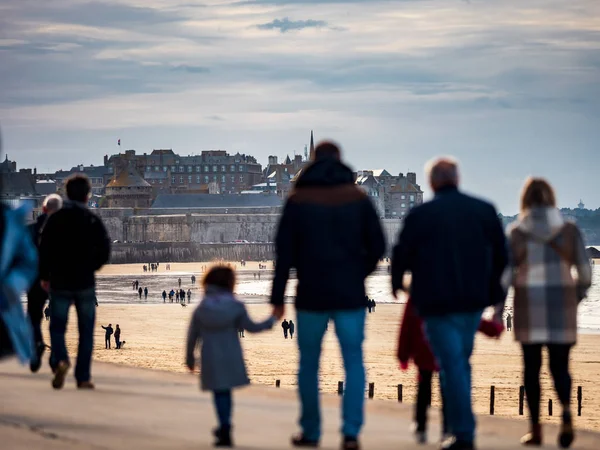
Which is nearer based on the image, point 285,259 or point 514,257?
point 285,259

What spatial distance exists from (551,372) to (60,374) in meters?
2.96

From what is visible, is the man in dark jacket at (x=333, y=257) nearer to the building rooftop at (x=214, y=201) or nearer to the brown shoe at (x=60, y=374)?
the brown shoe at (x=60, y=374)

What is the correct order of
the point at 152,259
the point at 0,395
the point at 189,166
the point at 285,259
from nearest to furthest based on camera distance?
1. the point at 285,259
2. the point at 0,395
3. the point at 152,259
4. the point at 189,166

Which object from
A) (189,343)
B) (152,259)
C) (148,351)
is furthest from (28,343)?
(152,259)

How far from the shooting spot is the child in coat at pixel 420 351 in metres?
5.52

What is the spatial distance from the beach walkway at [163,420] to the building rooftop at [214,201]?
4230 inches

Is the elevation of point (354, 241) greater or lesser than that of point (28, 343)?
Result: greater

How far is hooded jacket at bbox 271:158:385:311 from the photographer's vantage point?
511cm

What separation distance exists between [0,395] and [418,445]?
104 inches

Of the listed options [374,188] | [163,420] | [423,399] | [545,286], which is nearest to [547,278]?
[545,286]

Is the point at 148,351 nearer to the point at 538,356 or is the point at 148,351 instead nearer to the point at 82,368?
the point at 82,368

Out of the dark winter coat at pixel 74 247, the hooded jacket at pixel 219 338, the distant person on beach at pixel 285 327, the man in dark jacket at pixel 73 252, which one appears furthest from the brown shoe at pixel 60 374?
the distant person on beach at pixel 285 327

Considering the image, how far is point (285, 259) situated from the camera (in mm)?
5156

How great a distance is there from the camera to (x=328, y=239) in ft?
16.9
